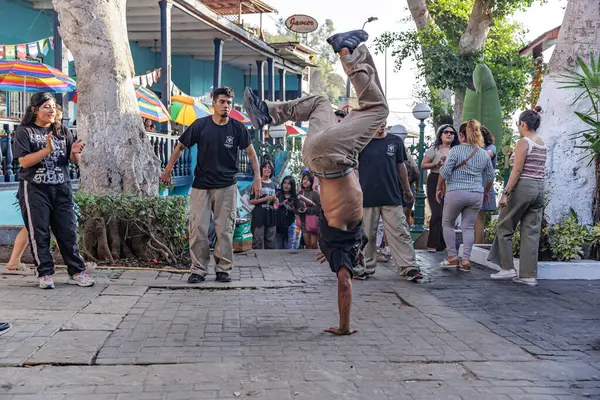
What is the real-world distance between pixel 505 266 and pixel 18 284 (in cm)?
535

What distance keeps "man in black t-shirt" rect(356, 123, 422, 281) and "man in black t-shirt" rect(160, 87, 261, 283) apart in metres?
1.40

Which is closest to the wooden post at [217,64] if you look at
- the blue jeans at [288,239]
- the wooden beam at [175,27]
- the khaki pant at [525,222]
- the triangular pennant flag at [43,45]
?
the wooden beam at [175,27]

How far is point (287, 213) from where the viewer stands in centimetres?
1055

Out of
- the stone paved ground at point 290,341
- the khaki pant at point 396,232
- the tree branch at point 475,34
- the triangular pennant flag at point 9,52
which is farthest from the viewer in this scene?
the tree branch at point 475,34

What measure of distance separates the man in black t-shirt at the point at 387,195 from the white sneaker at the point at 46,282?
3.28 metres

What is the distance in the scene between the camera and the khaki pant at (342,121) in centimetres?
492

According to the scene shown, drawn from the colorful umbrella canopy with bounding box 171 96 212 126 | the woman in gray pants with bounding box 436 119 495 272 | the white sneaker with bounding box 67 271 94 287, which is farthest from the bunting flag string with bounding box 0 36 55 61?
the woman in gray pants with bounding box 436 119 495 272

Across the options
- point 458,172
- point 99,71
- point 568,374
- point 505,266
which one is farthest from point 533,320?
point 99,71

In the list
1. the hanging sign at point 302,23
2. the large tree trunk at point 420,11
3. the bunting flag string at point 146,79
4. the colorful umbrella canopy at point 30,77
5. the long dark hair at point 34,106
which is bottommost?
the long dark hair at point 34,106

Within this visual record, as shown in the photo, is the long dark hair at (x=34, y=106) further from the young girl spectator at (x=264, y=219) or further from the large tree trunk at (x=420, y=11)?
the large tree trunk at (x=420, y=11)

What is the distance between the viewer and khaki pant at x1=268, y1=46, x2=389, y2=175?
4922mm

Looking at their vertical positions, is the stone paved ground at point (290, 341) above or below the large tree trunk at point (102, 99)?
below

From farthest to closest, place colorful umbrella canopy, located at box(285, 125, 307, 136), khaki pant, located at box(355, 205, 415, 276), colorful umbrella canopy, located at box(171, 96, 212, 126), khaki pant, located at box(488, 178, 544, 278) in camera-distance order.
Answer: colorful umbrella canopy, located at box(285, 125, 307, 136) → colorful umbrella canopy, located at box(171, 96, 212, 126) → khaki pant, located at box(355, 205, 415, 276) → khaki pant, located at box(488, 178, 544, 278)

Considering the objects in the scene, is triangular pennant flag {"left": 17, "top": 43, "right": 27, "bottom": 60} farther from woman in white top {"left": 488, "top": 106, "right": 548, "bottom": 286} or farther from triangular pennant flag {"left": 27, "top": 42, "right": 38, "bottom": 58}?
woman in white top {"left": 488, "top": 106, "right": 548, "bottom": 286}
